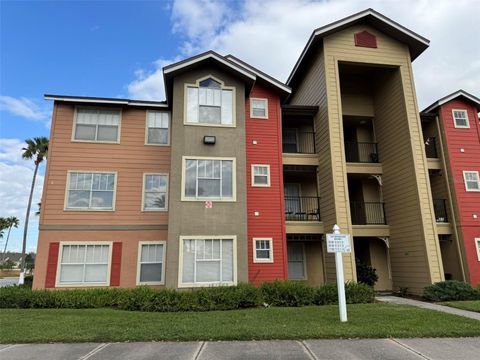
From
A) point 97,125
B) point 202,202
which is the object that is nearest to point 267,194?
→ point 202,202

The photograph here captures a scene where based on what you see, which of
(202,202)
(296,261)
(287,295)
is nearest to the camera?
(287,295)

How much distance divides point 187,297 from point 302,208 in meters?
8.22

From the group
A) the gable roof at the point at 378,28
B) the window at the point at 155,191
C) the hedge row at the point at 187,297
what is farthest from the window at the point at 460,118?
the window at the point at 155,191

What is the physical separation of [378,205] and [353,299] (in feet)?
22.6

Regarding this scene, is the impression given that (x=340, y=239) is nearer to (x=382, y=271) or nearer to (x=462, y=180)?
(x=382, y=271)

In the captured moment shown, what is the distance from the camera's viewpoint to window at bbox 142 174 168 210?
45.2 ft

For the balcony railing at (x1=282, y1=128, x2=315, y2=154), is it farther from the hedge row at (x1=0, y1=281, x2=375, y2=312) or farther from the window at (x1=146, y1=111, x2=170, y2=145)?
the hedge row at (x1=0, y1=281, x2=375, y2=312)

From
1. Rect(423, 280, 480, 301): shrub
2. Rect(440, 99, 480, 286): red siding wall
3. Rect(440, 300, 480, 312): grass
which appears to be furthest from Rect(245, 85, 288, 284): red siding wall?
Rect(440, 99, 480, 286): red siding wall

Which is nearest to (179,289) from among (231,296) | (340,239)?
(231,296)

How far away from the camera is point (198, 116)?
43.8 ft

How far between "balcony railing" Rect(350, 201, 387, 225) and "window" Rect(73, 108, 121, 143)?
39.7ft

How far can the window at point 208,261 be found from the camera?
11.6m

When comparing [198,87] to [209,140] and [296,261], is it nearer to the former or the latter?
[209,140]

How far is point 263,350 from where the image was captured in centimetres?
591
